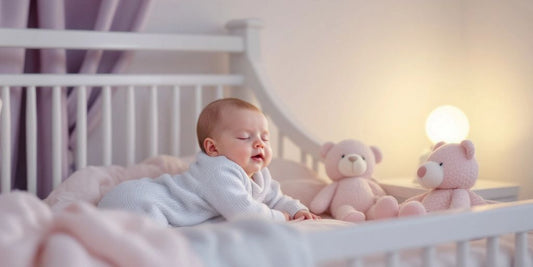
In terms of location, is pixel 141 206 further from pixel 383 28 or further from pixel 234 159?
pixel 383 28

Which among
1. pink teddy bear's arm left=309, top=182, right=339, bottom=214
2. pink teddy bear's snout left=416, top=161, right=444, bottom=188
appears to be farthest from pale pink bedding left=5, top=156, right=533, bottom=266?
pink teddy bear's arm left=309, top=182, right=339, bottom=214

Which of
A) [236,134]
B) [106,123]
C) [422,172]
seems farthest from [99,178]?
[422,172]

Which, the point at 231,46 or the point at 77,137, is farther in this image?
the point at 231,46

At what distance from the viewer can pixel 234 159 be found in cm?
149

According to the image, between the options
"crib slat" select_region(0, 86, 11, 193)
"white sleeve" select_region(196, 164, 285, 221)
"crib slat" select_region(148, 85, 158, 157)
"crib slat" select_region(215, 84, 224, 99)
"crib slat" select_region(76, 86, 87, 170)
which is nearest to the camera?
"white sleeve" select_region(196, 164, 285, 221)

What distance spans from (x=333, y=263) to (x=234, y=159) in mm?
426

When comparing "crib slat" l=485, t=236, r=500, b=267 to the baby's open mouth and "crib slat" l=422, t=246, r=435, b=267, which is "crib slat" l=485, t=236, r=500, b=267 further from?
the baby's open mouth

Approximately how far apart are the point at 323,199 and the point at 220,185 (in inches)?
14.9

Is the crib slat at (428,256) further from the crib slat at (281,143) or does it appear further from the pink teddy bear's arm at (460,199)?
the crib slat at (281,143)

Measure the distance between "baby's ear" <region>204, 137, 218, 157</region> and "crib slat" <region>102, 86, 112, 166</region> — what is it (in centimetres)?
36

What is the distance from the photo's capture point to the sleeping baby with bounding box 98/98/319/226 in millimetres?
1406

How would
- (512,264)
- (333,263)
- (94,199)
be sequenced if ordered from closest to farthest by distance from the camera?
(333,263) < (512,264) < (94,199)

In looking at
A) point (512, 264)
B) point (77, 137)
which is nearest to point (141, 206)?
point (77, 137)

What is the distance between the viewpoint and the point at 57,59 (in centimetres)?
176
